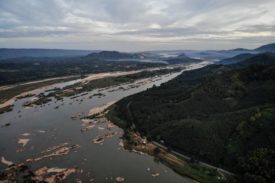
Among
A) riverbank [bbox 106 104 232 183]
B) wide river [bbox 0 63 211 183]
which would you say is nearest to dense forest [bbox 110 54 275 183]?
riverbank [bbox 106 104 232 183]

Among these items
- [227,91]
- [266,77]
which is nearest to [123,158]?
[227,91]

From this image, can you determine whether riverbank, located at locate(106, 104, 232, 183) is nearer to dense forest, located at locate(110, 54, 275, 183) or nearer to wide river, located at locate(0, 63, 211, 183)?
wide river, located at locate(0, 63, 211, 183)

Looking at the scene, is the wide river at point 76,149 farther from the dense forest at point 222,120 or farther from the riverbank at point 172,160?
the dense forest at point 222,120

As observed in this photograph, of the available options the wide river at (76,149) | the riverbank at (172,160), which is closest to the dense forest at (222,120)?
the riverbank at (172,160)

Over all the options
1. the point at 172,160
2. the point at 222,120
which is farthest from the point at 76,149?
the point at 222,120

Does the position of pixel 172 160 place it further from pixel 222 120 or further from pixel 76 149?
pixel 76 149

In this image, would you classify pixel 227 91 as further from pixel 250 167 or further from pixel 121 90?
pixel 121 90
